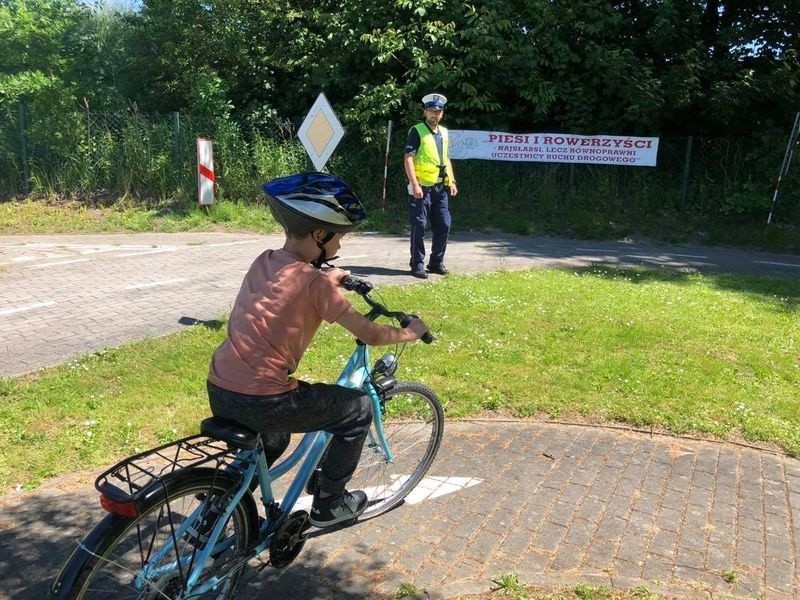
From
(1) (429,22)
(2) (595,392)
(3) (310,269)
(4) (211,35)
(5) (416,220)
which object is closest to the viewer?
(3) (310,269)

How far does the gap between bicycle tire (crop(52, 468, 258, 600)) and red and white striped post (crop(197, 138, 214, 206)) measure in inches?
484

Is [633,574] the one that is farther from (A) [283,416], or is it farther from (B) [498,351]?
(B) [498,351]

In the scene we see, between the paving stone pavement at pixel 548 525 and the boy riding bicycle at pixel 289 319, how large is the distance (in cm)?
86

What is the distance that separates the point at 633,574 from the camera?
310 cm

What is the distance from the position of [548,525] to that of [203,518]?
1774 mm

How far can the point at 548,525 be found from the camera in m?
3.49

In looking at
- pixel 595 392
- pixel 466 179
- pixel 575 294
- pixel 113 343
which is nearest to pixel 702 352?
pixel 595 392

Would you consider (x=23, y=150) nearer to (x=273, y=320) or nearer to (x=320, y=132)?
(x=320, y=132)

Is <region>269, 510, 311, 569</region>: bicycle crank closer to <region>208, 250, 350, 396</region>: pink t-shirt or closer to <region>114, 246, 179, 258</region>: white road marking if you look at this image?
<region>208, 250, 350, 396</region>: pink t-shirt

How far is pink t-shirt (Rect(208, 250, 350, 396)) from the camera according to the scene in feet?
8.67

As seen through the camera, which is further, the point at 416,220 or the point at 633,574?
the point at 416,220

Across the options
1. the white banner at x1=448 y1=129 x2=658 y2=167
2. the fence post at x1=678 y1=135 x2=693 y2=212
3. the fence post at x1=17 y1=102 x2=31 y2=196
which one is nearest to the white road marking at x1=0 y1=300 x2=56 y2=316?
the fence post at x1=17 y1=102 x2=31 y2=196

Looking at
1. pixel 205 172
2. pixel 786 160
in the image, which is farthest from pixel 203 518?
pixel 786 160

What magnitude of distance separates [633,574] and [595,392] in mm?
2117
